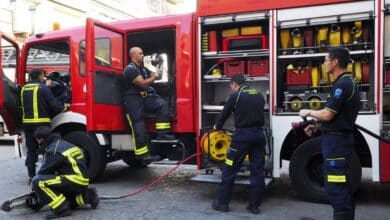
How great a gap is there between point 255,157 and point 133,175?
10.6 ft

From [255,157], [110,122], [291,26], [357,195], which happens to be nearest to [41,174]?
[110,122]

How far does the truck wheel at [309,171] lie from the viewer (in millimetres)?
5355

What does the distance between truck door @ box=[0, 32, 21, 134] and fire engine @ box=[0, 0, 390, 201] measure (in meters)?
0.02

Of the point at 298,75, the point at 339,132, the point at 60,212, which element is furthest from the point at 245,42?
the point at 60,212

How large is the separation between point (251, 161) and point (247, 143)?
0.82 feet

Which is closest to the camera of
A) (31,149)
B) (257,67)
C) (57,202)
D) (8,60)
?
(57,202)

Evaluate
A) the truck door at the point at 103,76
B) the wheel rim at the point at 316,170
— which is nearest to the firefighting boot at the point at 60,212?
the truck door at the point at 103,76

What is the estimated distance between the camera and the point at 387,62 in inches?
201

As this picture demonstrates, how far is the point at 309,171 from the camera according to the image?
215 inches

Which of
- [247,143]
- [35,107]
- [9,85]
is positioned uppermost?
[9,85]

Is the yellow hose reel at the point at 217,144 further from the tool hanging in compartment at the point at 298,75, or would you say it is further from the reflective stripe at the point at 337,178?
the reflective stripe at the point at 337,178

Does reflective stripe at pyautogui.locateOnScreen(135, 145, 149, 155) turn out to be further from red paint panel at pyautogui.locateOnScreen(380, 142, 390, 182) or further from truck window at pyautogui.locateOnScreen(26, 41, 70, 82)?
red paint panel at pyautogui.locateOnScreen(380, 142, 390, 182)

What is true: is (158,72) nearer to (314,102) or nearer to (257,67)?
(257,67)

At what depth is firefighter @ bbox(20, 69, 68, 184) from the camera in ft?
21.5
